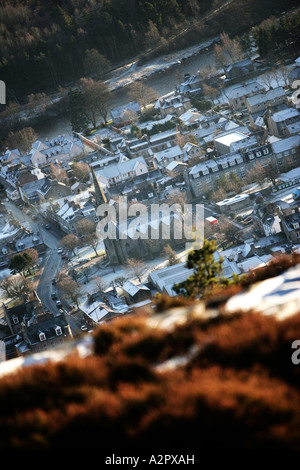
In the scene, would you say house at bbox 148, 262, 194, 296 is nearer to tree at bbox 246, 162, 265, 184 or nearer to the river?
tree at bbox 246, 162, 265, 184

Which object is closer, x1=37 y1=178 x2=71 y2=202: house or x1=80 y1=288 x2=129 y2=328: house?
x1=80 y1=288 x2=129 y2=328: house

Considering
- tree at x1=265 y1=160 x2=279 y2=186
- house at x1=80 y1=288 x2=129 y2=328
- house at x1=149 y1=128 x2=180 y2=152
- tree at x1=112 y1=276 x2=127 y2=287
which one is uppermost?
house at x1=149 y1=128 x2=180 y2=152

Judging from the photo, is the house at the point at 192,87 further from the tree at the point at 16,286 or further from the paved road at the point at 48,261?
the tree at the point at 16,286

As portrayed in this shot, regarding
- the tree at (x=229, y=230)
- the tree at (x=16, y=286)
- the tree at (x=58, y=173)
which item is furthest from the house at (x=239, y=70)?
the tree at (x=16, y=286)

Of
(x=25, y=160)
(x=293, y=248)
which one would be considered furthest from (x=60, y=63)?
(x=293, y=248)

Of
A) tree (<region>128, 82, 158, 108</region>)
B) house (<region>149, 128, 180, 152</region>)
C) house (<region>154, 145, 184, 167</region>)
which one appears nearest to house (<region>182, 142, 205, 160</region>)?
house (<region>154, 145, 184, 167</region>)

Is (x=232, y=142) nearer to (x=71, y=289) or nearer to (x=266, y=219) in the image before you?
(x=266, y=219)

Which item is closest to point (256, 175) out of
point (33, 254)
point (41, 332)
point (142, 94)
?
point (33, 254)
